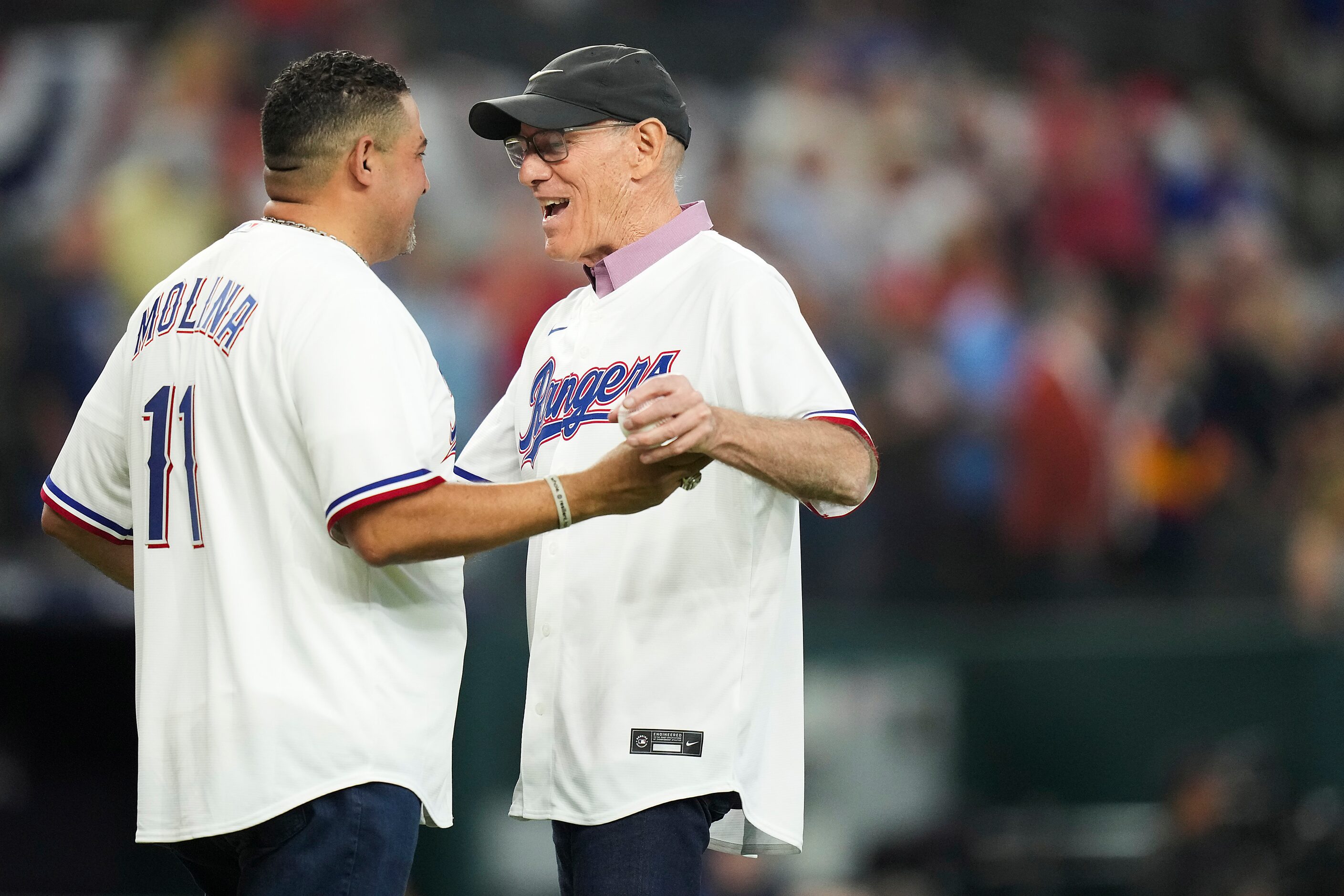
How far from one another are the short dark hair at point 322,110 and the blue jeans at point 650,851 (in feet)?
4.62

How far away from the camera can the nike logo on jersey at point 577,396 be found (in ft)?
11.5

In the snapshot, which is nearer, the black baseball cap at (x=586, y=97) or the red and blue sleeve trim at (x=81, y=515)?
the red and blue sleeve trim at (x=81, y=515)

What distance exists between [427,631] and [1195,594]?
640 centimetres

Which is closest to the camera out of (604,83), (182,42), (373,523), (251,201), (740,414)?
(373,523)

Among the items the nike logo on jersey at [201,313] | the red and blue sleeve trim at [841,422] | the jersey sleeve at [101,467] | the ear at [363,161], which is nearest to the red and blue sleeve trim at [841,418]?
the red and blue sleeve trim at [841,422]

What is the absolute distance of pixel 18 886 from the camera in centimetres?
759

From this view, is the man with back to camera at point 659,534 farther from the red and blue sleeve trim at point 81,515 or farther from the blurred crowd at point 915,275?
the blurred crowd at point 915,275

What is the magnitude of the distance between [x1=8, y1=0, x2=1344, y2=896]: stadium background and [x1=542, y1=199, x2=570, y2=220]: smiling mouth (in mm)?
3749

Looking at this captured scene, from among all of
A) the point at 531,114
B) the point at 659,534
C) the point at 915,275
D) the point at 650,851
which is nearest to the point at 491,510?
the point at 659,534

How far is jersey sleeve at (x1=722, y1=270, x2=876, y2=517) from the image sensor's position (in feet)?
10.7

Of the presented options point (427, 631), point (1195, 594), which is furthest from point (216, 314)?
point (1195, 594)

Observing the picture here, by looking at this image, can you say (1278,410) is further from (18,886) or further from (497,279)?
(18,886)

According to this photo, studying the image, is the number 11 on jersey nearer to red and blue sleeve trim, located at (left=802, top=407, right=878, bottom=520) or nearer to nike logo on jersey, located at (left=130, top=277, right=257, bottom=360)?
nike logo on jersey, located at (left=130, top=277, right=257, bottom=360)

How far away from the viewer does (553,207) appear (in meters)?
3.73
